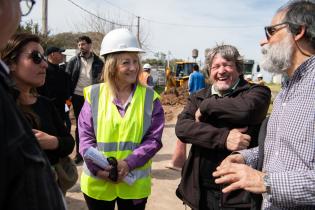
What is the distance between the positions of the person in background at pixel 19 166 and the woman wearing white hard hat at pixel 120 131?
1.67 meters

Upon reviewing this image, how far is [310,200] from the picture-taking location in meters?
1.53

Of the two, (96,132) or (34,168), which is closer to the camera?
(34,168)

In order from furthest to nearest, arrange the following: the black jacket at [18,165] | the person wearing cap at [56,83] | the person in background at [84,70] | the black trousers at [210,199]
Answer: the person in background at [84,70], the person wearing cap at [56,83], the black trousers at [210,199], the black jacket at [18,165]

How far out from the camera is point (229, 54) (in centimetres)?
266

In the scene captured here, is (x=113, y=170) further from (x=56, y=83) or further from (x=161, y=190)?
(x=56, y=83)

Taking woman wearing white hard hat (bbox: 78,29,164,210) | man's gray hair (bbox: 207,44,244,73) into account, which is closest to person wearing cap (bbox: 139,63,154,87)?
woman wearing white hard hat (bbox: 78,29,164,210)

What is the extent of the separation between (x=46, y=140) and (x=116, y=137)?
0.57m

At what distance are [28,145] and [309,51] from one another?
1.55 metres

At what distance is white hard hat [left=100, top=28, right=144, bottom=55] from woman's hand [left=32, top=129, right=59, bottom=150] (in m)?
0.88

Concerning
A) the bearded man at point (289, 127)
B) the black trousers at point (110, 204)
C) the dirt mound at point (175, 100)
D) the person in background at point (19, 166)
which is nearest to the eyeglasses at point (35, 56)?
the black trousers at point (110, 204)

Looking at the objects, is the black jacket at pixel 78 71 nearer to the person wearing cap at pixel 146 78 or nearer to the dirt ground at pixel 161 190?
the person wearing cap at pixel 146 78

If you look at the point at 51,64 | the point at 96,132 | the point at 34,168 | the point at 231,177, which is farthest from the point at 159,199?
the point at 34,168

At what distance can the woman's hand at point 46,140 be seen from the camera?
7.04 feet

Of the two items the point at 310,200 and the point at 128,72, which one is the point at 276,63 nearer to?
the point at 310,200
